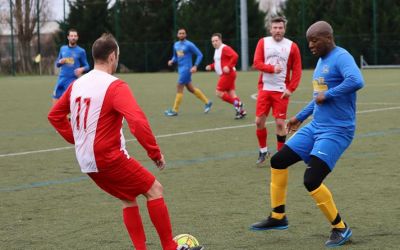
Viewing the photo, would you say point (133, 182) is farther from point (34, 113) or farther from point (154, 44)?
point (154, 44)

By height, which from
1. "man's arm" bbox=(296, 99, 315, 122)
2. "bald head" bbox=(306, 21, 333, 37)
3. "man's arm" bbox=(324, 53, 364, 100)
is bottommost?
"man's arm" bbox=(296, 99, 315, 122)

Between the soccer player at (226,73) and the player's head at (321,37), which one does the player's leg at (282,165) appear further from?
the soccer player at (226,73)

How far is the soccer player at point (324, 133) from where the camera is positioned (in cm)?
631

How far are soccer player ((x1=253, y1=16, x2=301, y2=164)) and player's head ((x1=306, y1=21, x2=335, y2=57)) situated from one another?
13.0ft

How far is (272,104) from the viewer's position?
10.9 meters

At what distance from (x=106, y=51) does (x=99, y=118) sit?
47 centimetres

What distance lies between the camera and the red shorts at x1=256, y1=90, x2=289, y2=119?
1069 cm

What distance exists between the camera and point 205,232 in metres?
6.76

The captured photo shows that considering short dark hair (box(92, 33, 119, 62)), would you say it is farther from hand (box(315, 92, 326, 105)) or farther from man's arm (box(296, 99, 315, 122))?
man's arm (box(296, 99, 315, 122))

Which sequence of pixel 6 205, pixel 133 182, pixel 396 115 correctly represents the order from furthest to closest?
pixel 396 115
pixel 6 205
pixel 133 182

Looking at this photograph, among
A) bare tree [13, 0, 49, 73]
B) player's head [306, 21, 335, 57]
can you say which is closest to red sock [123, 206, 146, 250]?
player's head [306, 21, 335, 57]

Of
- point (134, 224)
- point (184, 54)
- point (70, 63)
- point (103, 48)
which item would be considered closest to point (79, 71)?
point (70, 63)

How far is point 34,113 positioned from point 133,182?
14.9m

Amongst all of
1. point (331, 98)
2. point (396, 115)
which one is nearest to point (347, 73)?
point (331, 98)
